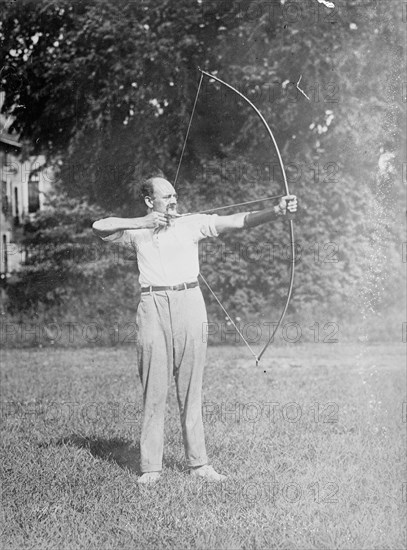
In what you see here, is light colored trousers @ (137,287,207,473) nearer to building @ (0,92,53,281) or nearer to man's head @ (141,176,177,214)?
man's head @ (141,176,177,214)

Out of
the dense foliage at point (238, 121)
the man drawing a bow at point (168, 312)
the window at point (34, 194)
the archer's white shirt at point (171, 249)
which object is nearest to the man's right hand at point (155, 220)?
the man drawing a bow at point (168, 312)

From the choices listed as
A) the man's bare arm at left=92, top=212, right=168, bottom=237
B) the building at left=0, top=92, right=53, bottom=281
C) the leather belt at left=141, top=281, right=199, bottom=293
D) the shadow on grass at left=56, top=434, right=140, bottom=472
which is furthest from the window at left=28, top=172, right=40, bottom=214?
the leather belt at left=141, top=281, right=199, bottom=293

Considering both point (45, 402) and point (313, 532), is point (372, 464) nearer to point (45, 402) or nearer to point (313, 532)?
Answer: point (313, 532)

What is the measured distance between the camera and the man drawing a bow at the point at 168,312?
403cm

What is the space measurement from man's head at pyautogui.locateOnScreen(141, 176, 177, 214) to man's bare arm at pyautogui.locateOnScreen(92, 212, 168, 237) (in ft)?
0.24

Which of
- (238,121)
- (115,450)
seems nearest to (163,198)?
(115,450)

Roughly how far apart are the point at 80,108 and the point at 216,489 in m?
9.17

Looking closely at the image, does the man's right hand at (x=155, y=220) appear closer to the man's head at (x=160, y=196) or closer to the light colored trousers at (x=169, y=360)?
the man's head at (x=160, y=196)

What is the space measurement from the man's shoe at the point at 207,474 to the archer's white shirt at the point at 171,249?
3.56 ft

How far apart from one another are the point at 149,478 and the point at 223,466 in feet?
1.70

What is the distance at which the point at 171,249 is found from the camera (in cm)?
407

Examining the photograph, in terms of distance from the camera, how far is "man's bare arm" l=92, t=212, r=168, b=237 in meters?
4.00

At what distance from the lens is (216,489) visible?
3938mm

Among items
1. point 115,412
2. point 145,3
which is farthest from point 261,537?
point 145,3
